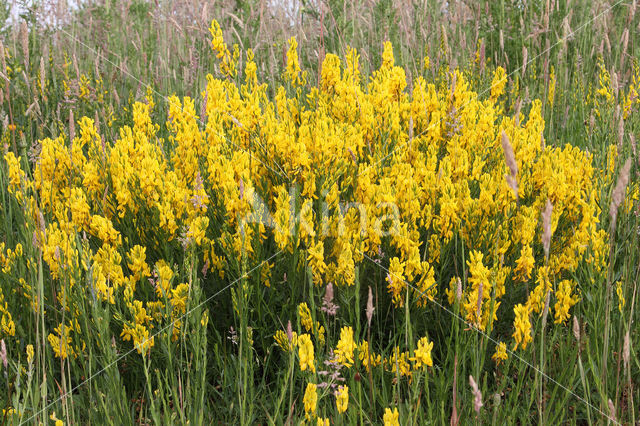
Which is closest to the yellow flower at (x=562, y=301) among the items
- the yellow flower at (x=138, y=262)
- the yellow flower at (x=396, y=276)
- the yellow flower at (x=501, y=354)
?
the yellow flower at (x=501, y=354)

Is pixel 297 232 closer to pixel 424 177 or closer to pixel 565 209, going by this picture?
pixel 424 177

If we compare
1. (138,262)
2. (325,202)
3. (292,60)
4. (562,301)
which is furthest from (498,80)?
(138,262)

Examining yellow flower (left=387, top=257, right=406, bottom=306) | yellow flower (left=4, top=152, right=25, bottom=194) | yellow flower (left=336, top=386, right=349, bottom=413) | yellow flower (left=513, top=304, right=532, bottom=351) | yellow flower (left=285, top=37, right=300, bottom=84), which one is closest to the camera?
yellow flower (left=336, top=386, right=349, bottom=413)

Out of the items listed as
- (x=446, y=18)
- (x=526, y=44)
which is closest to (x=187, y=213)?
(x=526, y=44)

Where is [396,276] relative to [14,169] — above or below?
below

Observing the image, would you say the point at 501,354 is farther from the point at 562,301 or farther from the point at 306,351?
the point at 306,351

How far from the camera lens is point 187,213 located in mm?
2207

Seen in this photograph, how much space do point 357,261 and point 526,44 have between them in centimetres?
323

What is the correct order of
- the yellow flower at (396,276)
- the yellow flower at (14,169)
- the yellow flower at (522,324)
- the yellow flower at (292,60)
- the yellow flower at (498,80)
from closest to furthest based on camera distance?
1. the yellow flower at (522,324)
2. the yellow flower at (396,276)
3. the yellow flower at (14,169)
4. the yellow flower at (292,60)
5. the yellow flower at (498,80)

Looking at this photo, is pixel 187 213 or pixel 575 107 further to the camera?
pixel 575 107

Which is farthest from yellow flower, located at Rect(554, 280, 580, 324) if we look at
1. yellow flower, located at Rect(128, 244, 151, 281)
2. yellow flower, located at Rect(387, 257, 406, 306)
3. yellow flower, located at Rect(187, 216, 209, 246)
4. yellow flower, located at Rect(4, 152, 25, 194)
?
yellow flower, located at Rect(4, 152, 25, 194)

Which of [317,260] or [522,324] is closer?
[522,324]

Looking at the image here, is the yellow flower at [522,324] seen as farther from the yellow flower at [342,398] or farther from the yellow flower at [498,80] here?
the yellow flower at [498,80]

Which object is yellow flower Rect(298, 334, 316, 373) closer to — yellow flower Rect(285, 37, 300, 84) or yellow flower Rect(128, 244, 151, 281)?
yellow flower Rect(128, 244, 151, 281)
